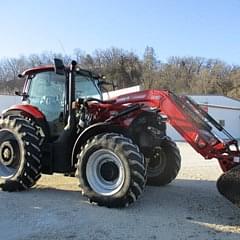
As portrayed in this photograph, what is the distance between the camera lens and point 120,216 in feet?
21.6

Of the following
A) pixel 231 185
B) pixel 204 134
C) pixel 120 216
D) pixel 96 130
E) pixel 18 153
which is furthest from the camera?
pixel 18 153

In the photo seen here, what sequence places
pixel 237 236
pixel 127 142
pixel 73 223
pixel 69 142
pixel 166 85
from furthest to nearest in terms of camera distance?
1. pixel 166 85
2. pixel 69 142
3. pixel 127 142
4. pixel 73 223
5. pixel 237 236

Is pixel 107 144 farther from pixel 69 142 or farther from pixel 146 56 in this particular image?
pixel 146 56

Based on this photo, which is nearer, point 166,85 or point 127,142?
point 127,142

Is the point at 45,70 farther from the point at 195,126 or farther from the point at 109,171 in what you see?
the point at 195,126

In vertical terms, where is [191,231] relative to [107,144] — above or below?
below

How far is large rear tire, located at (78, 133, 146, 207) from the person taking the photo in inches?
273

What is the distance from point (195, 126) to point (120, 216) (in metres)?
1.89

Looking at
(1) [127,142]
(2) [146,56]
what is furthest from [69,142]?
(2) [146,56]

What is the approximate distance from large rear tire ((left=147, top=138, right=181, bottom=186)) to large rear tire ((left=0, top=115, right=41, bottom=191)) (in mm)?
2310

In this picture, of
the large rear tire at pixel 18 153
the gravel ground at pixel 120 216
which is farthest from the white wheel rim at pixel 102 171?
the large rear tire at pixel 18 153

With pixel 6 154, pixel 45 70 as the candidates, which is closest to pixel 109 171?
pixel 6 154

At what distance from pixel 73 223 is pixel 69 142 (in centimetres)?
216

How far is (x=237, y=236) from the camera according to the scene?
5.68m
